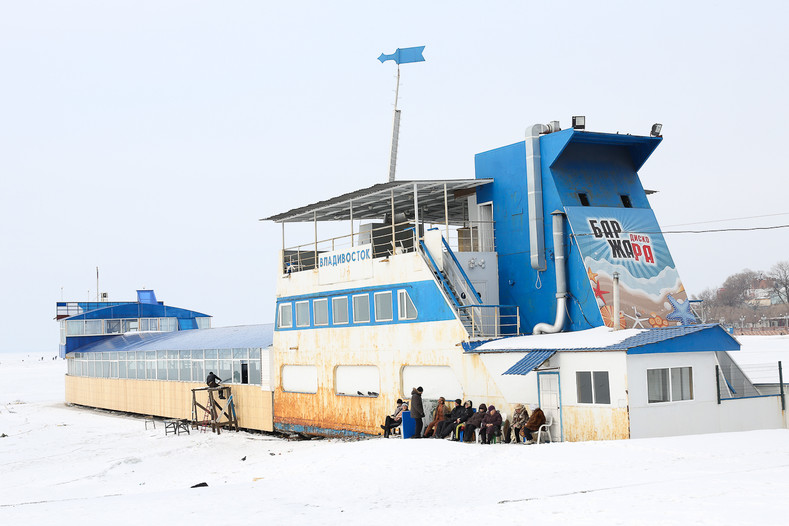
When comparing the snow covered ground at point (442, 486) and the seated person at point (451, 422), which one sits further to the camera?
the seated person at point (451, 422)

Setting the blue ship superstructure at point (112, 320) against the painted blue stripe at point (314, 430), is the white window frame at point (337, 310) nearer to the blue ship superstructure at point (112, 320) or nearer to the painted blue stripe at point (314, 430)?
the painted blue stripe at point (314, 430)

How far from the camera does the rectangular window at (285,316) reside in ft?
112

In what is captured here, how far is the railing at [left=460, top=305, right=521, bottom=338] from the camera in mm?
25141

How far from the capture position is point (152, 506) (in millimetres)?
16391

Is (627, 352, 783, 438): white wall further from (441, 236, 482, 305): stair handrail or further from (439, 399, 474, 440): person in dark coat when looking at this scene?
(441, 236, 482, 305): stair handrail

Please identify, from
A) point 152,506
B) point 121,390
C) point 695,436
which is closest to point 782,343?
point 121,390

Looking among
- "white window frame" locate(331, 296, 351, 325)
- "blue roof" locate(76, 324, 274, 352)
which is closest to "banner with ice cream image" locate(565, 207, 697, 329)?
"white window frame" locate(331, 296, 351, 325)

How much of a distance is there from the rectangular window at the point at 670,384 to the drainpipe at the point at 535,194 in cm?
650

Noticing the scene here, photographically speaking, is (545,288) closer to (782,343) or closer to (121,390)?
(121,390)

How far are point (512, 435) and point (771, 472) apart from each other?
8.61 meters

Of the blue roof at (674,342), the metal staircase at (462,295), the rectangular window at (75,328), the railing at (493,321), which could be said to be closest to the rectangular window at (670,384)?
the blue roof at (674,342)

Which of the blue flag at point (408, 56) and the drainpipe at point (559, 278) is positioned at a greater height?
the blue flag at point (408, 56)

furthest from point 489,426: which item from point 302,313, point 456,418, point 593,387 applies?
point 302,313

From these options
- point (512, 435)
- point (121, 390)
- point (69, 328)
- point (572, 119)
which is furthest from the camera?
point (69, 328)
